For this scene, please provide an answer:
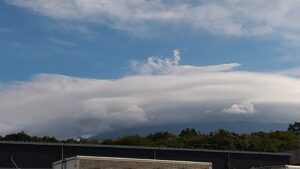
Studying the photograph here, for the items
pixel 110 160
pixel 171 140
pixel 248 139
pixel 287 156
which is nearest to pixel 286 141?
pixel 248 139

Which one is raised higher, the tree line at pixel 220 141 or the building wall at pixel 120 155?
the tree line at pixel 220 141

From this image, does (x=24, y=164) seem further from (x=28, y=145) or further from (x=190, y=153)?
(x=190, y=153)

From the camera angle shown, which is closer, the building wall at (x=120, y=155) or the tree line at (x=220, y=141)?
the building wall at (x=120, y=155)

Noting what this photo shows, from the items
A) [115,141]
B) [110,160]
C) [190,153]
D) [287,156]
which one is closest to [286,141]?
[115,141]

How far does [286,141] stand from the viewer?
119 meters

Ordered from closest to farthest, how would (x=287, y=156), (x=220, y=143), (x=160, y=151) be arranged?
(x=160, y=151)
(x=287, y=156)
(x=220, y=143)

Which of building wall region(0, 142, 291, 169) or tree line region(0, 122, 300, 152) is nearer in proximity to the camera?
building wall region(0, 142, 291, 169)

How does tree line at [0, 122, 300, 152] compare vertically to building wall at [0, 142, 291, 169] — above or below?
above

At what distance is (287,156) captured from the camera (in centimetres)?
7825

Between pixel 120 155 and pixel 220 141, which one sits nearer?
pixel 120 155

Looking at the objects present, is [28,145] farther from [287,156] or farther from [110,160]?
[287,156]

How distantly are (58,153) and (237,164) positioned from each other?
76.9 feet

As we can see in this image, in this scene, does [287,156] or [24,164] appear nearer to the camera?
[24,164]

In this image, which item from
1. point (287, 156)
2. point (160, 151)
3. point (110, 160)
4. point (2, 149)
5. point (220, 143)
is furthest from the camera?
point (220, 143)
